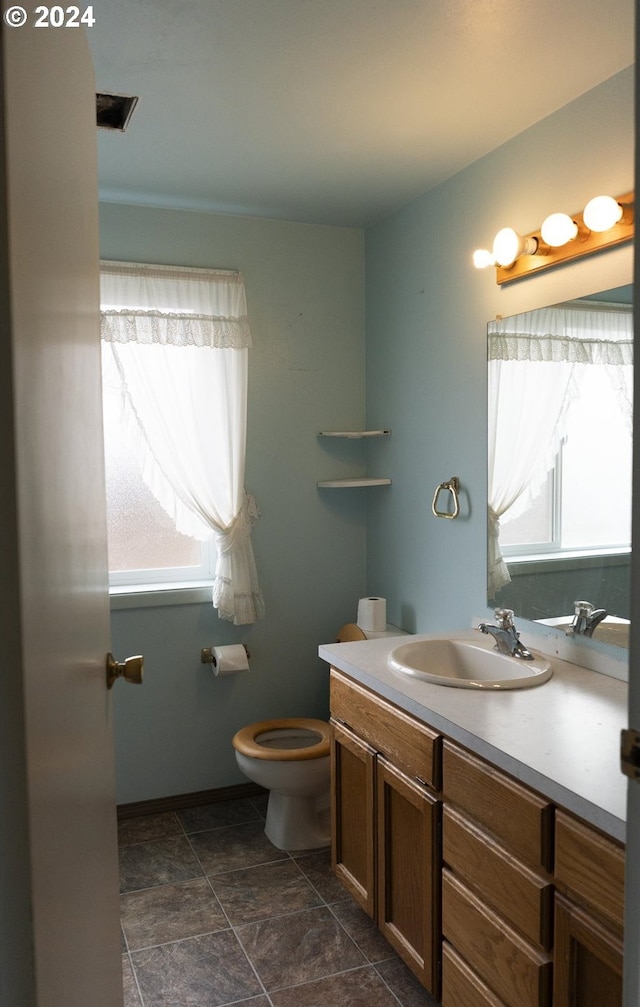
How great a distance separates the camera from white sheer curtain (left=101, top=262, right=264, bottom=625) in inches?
121

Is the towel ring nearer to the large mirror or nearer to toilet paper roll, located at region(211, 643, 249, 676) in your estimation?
the large mirror

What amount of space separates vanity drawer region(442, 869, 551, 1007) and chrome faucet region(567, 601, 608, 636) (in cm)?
75

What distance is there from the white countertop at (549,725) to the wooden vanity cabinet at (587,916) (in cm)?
4

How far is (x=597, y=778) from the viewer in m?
1.49

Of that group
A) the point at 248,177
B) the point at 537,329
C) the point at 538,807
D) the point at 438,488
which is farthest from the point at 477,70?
the point at 538,807

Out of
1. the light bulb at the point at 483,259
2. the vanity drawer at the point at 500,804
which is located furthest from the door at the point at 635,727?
the light bulb at the point at 483,259

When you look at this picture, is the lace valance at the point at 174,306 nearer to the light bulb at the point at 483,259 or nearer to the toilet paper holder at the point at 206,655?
the light bulb at the point at 483,259

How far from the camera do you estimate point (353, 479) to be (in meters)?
3.48

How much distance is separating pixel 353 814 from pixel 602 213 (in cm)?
188

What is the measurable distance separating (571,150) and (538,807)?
1752mm

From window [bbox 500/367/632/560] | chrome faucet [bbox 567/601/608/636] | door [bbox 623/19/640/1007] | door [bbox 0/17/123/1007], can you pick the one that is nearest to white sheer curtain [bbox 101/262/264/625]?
window [bbox 500/367/632/560]

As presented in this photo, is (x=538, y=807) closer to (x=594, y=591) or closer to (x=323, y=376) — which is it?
(x=594, y=591)

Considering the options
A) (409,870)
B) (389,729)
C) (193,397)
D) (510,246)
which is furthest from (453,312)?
(409,870)

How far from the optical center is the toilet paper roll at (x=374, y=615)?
317 cm
